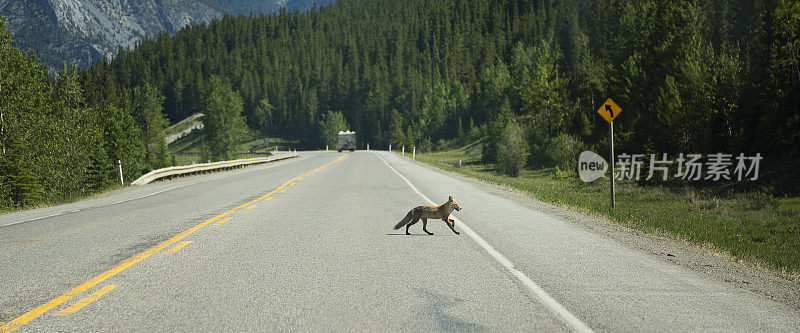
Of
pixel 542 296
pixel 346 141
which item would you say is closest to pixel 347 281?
pixel 542 296

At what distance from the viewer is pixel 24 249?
24.2ft

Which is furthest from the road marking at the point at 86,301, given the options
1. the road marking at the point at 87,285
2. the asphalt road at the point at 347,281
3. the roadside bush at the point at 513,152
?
the roadside bush at the point at 513,152

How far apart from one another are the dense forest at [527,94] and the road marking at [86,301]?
59.1ft

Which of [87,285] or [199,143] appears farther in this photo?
[199,143]

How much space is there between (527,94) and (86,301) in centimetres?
5423

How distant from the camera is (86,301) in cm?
460

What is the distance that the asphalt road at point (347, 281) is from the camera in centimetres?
415

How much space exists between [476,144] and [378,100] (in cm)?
5403

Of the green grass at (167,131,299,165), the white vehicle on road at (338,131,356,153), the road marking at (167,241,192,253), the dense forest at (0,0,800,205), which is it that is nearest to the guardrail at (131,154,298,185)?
the dense forest at (0,0,800,205)

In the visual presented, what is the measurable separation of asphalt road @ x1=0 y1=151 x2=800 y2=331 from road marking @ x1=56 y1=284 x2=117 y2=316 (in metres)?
0.02

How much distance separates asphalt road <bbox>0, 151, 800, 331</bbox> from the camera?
4.15m

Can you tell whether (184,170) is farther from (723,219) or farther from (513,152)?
(513,152)

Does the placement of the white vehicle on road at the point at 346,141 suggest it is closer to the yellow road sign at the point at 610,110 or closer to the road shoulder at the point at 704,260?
the yellow road sign at the point at 610,110

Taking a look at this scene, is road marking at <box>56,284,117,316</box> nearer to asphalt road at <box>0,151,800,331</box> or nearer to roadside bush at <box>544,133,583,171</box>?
asphalt road at <box>0,151,800,331</box>
